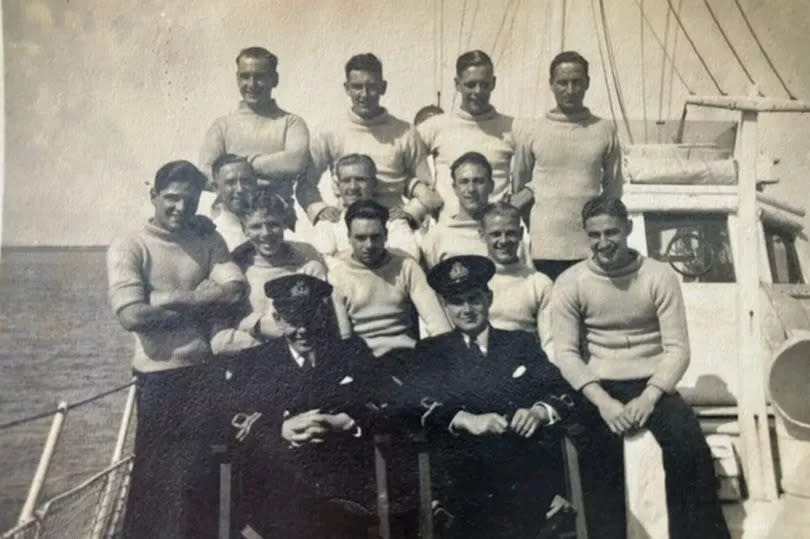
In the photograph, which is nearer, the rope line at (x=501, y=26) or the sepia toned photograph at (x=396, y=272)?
the sepia toned photograph at (x=396, y=272)

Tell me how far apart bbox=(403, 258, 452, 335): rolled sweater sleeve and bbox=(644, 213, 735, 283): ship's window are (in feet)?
3.21

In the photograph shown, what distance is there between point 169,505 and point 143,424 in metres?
0.19

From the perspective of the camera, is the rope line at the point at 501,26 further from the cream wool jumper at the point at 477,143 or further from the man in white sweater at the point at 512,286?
the man in white sweater at the point at 512,286

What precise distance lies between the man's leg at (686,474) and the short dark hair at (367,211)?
0.72m

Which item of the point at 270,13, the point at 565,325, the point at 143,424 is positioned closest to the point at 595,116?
the point at 565,325

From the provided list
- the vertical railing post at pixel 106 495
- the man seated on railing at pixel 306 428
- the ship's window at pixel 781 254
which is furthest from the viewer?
the ship's window at pixel 781 254

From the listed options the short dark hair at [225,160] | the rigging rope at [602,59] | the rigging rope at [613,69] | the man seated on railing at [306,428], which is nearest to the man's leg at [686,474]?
the man seated on railing at [306,428]

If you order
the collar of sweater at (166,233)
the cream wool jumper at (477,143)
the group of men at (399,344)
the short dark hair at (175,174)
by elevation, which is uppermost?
the cream wool jumper at (477,143)

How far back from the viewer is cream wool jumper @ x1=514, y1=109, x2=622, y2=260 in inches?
70.2

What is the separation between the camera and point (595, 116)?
1812 mm

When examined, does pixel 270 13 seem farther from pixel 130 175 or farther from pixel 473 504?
pixel 473 504

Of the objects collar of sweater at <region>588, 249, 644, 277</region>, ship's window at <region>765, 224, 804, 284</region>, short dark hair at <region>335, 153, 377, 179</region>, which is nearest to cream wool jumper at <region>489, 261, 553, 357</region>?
collar of sweater at <region>588, 249, 644, 277</region>

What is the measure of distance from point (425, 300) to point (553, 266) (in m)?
0.36

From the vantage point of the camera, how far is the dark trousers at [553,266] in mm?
1782
